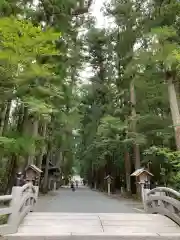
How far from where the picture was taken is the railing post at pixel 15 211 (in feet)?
20.1

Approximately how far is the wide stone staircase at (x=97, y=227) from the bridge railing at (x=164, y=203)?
0.24m

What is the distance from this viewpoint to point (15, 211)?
6348 mm

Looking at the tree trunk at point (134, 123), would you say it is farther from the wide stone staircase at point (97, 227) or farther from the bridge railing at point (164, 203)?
the wide stone staircase at point (97, 227)

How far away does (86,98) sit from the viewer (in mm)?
27406

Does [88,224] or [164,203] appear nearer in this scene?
[88,224]

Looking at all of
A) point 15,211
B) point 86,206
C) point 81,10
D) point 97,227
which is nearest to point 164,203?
point 97,227

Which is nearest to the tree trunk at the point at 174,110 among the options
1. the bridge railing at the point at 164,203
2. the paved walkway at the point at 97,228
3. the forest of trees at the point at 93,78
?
the forest of trees at the point at 93,78

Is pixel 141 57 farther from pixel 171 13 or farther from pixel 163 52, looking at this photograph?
pixel 171 13

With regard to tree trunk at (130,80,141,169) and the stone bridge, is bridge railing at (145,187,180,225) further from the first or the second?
tree trunk at (130,80,141,169)

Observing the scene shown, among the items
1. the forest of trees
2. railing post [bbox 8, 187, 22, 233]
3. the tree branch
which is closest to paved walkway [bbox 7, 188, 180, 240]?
railing post [bbox 8, 187, 22, 233]

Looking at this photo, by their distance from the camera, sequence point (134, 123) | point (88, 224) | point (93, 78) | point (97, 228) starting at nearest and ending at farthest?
point (97, 228)
point (88, 224)
point (134, 123)
point (93, 78)

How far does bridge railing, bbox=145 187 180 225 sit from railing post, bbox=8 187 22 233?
467 cm

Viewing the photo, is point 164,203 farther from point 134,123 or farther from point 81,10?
point 81,10

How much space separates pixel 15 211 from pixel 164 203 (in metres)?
5.26
